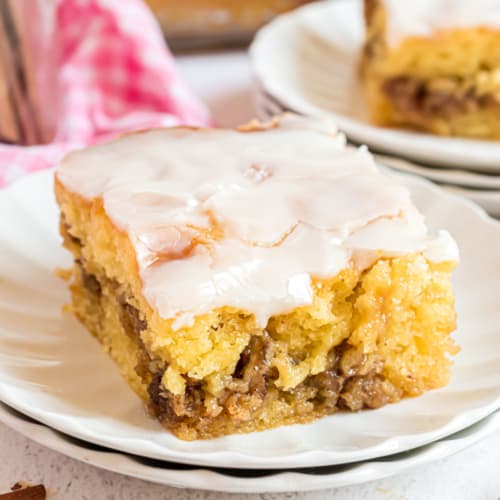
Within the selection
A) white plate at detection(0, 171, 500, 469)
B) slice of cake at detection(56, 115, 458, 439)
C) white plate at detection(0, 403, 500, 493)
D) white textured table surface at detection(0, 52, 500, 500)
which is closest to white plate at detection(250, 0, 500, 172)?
white plate at detection(0, 171, 500, 469)

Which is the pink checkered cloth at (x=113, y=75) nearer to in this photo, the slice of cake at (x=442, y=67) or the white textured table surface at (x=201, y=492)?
the slice of cake at (x=442, y=67)

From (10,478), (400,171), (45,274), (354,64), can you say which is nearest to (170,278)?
(10,478)

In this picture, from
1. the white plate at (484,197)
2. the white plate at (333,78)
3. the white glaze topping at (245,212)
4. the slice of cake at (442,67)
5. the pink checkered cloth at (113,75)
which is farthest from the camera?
the pink checkered cloth at (113,75)

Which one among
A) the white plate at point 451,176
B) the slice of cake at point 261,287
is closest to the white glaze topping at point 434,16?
the white plate at point 451,176

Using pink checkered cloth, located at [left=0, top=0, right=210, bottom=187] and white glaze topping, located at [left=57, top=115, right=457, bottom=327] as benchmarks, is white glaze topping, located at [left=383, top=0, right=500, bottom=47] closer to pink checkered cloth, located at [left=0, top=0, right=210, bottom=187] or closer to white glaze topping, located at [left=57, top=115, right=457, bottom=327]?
pink checkered cloth, located at [left=0, top=0, right=210, bottom=187]

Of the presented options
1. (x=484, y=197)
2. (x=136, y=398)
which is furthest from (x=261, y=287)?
(x=484, y=197)

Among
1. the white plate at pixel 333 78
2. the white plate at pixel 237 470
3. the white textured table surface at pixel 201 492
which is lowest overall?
the white plate at pixel 333 78
